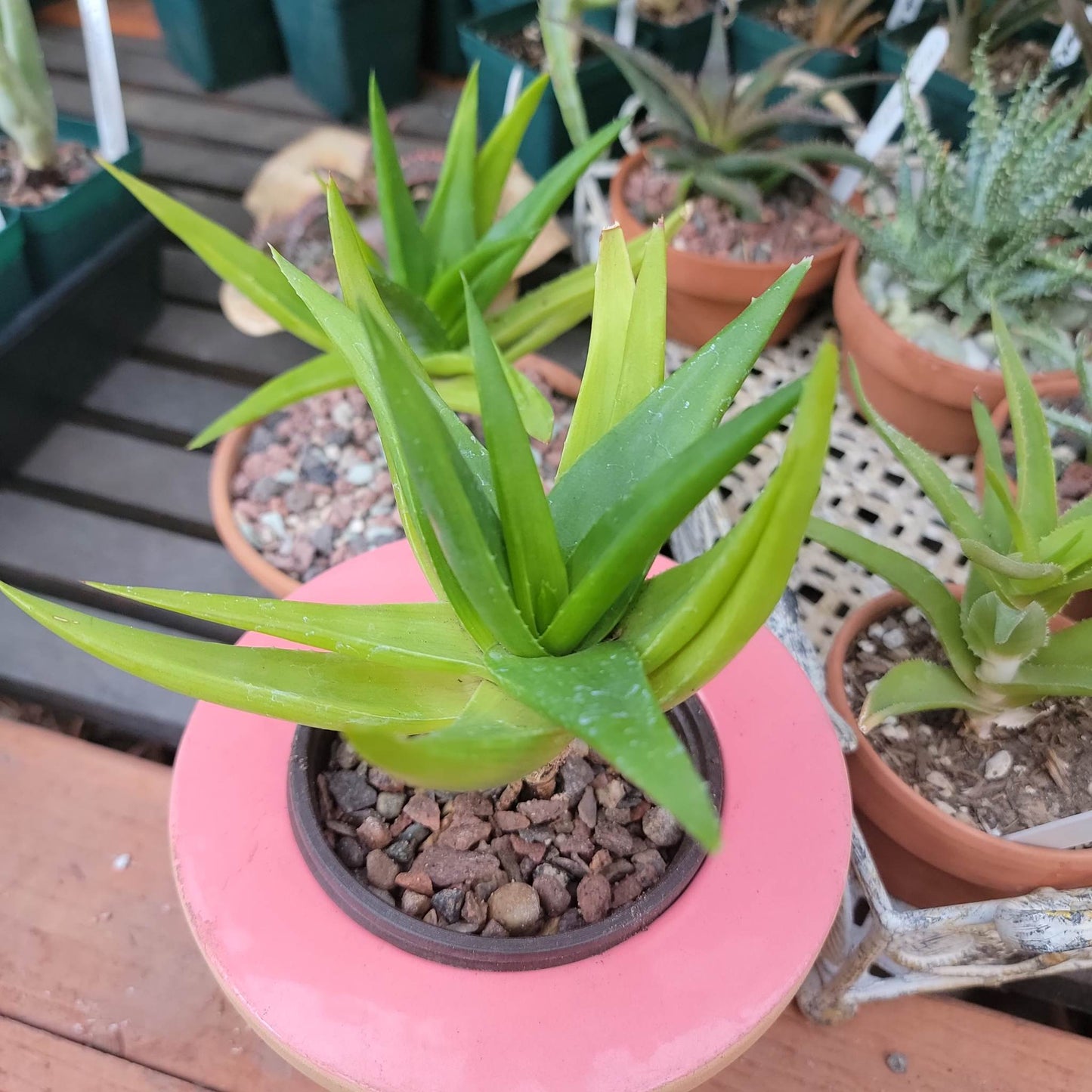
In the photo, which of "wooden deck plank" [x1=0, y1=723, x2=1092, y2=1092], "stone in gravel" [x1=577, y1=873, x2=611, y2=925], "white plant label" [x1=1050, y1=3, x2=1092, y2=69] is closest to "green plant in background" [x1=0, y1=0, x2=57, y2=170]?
"wooden deck plank" [x1=0, y1=723, x2=1092, y2=1092]

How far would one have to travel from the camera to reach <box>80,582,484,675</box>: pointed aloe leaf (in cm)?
39

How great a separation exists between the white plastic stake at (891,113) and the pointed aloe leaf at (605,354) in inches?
19.5

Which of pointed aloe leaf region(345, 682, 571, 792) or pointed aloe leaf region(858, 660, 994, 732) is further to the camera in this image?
pointed aloe leaf region(858, 660, 994, 732)

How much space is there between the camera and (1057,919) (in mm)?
446

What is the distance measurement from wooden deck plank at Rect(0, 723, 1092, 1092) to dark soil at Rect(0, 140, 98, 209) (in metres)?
0.63

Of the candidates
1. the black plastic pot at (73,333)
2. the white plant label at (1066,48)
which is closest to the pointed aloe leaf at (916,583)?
the white plant label at (1066,48)

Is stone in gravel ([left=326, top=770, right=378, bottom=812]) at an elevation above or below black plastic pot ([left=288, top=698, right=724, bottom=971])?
below

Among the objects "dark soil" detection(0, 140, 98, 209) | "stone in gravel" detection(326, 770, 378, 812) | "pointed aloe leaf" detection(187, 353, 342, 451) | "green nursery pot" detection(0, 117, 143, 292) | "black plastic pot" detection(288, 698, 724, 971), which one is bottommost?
"stone in gravel" detection(326, 770, 378, 812)

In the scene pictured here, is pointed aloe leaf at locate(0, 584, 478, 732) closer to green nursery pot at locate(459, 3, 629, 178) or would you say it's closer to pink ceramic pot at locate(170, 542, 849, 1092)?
pink ceramic pot at locate(170, 542, 849, 1092)

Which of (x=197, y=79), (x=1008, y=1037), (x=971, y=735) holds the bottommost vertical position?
(x=1008, y=1037)

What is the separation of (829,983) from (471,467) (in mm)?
391

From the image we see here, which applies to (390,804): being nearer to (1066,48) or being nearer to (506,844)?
(506,844)

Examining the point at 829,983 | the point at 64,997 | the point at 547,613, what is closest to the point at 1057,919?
the point at 829,983

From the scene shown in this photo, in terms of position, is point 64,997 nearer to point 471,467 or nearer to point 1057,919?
point 471,467
